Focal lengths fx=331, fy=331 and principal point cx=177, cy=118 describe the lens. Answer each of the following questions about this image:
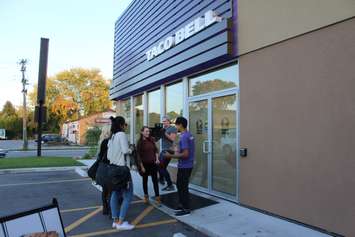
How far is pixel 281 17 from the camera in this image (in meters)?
5.37

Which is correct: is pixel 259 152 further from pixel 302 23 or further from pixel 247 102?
pixel 302 23

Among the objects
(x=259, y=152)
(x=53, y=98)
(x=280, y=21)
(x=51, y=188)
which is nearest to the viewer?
(x=280, y=21)

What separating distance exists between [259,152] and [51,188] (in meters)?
5.78

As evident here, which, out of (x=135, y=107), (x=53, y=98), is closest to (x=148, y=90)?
(x=135, y=107)

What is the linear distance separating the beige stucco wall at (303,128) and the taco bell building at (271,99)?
14mm

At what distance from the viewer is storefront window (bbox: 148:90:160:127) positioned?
10.6 meters

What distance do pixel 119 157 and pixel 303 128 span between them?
113 inches

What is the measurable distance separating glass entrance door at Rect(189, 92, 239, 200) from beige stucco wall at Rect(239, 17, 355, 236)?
1.48ft

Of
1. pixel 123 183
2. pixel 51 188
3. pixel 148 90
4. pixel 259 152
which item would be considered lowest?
pixel 51 188

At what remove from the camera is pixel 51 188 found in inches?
346

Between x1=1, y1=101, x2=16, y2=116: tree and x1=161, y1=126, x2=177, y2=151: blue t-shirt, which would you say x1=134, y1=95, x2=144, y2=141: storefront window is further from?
x1=1, y1=101, x2=16, y2=116: tree

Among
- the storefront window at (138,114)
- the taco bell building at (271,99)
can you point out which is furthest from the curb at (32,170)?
the taco bell building at (271,99)

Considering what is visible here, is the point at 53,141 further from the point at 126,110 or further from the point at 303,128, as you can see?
the point at 303,128

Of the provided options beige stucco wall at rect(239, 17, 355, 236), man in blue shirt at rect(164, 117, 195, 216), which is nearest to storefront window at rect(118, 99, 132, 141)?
man in blue shirt at rect(164, 117, 195, 216)
